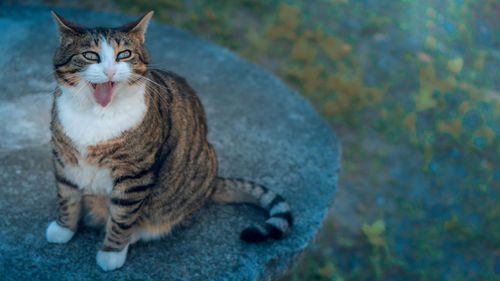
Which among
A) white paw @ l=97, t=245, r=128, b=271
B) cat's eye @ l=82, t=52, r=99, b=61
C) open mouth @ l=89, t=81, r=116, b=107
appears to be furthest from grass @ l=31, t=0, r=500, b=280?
cat's eye @ l=82, t=52, r=99, b=61

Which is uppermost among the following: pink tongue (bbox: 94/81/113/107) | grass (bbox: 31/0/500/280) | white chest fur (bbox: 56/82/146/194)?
pink tongue (bbox: 94/81/113/107)

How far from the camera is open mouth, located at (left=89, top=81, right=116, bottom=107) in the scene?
4.87 ft

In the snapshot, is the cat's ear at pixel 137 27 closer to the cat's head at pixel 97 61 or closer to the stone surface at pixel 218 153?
the cat's head at pixel 97 61

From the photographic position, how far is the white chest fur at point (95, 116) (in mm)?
1541

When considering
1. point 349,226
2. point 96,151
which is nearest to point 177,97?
point 96,151

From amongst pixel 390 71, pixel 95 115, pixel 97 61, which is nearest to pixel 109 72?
pixel 97 61

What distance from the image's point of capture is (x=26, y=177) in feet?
6.81

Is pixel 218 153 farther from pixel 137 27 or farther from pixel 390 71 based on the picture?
pixel 390 71

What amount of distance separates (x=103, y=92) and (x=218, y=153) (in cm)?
108

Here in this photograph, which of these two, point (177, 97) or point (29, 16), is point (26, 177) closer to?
point (177, 97)

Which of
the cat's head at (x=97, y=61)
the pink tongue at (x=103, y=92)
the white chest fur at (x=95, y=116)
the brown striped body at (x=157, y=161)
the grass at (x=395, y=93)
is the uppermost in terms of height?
the cat's head at (x=97, y=61)

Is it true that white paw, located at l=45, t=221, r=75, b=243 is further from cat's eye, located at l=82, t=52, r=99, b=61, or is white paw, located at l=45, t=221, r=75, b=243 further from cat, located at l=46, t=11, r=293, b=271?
cat's eye, located at l=82, t=52, r=99, b=61

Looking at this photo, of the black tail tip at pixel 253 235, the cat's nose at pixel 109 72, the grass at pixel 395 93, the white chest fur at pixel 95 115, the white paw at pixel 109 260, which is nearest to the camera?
the cat's nose at pixel 109 72

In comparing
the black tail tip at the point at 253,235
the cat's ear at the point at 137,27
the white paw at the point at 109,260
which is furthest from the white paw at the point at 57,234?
the cat's ear at the point at 137,27
